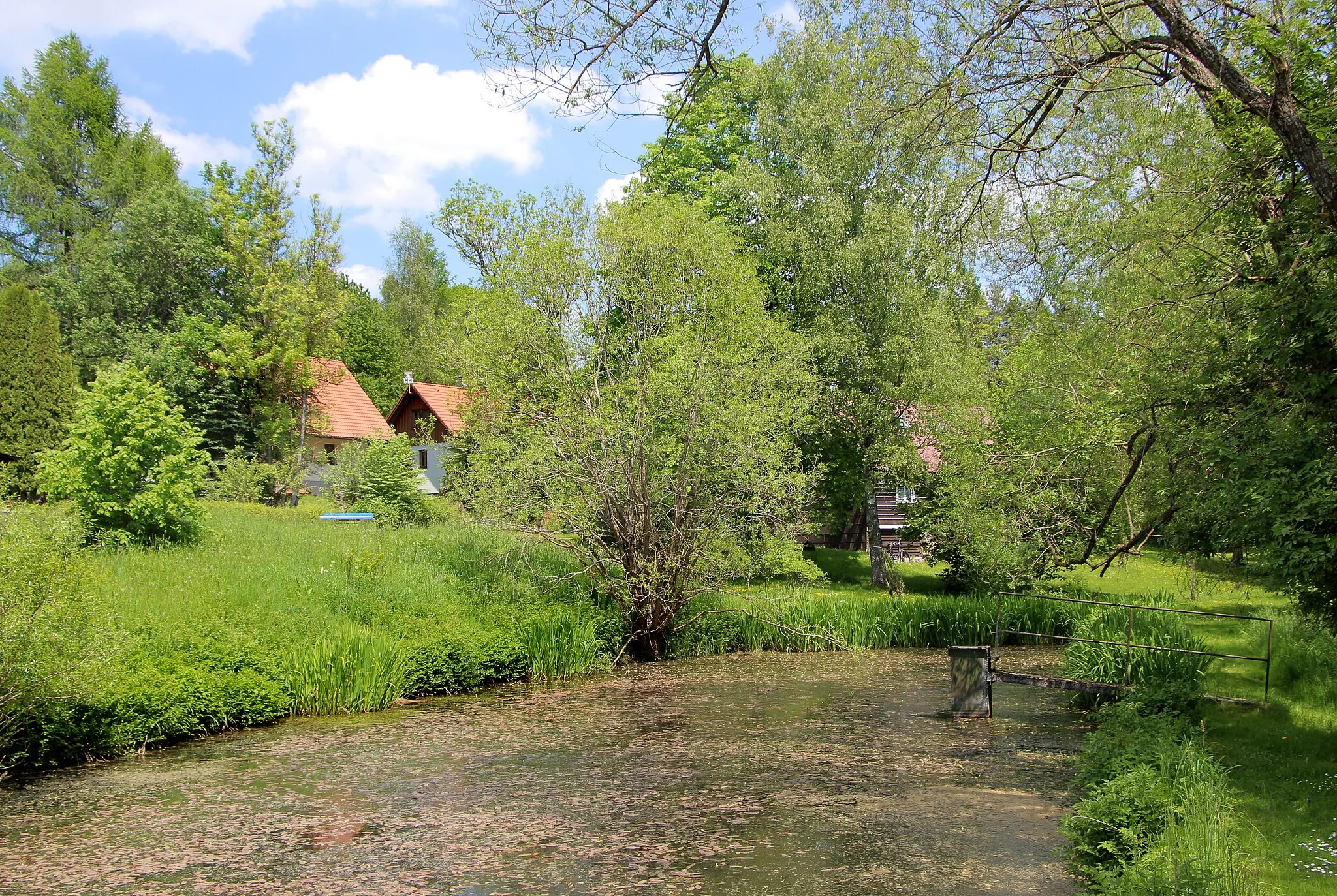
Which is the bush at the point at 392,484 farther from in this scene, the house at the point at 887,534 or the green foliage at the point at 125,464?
the house at the point at 887,534

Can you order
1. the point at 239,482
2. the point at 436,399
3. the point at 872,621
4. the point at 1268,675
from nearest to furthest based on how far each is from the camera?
the point at 1268,675, the point at 872,621, the point at 239,482, the point at 436,399

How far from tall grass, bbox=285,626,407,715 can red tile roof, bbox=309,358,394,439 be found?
21399 millimetres

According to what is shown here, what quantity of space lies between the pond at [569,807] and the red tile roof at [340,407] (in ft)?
79.1

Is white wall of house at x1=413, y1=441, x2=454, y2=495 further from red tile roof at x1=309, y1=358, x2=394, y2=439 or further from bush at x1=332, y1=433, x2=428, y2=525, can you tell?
bush at x1=332, y1=433, x2=428, y2=525

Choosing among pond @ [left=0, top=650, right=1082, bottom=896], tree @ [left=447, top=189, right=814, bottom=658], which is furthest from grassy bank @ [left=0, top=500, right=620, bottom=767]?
tree @ [left=447, top=189, right=814, bottom=658]

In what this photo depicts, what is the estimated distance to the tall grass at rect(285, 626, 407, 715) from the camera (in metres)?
12.3

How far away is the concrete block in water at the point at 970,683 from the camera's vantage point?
12.8m

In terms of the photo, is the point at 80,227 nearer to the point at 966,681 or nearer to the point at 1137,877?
the point at 966,681

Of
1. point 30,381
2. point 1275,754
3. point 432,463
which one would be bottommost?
point 1275,754

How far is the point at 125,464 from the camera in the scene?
557 inches

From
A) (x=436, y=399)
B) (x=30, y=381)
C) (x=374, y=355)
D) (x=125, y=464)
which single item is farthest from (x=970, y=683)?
(x=374, y=355)

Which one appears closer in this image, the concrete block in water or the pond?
the pond

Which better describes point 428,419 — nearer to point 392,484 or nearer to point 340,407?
point 340,407

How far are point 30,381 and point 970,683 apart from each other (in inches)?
985
